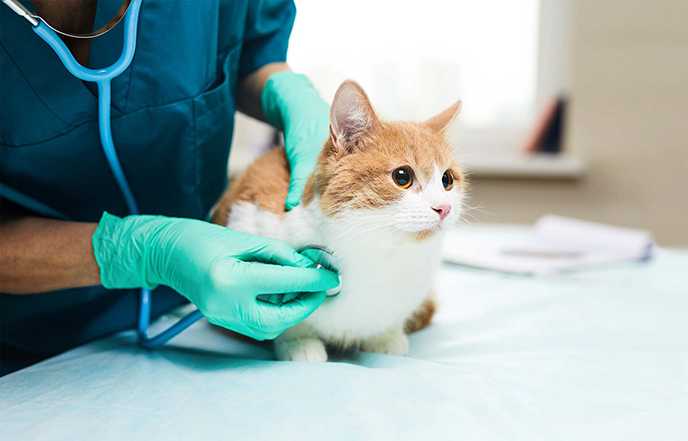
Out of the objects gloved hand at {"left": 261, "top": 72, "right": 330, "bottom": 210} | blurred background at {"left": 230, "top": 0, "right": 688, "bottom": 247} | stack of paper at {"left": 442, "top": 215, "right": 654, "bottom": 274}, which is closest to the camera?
gloved hand at {"left": 261, "top": 72, "right": 330, "bottom": 210}

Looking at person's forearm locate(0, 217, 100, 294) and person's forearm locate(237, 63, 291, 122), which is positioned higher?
person's forearm locate(237, 63, 291, 122)

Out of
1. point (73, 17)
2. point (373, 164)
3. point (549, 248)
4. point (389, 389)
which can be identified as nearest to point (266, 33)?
point (73, 17)

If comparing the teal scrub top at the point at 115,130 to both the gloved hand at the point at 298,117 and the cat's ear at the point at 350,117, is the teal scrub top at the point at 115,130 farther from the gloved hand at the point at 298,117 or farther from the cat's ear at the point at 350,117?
the cat's ear at the point at 350,117

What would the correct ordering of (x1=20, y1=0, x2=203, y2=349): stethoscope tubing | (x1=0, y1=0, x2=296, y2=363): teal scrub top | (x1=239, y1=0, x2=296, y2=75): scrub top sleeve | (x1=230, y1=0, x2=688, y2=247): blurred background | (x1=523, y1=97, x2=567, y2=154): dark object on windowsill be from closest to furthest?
(x1=20, y1=0, x2=203, y2=349): stethoscope tubing, (x1=0, y1=0, x2=296, y2=363): teal scrub top, (x1=239, y1=0, x2=296, y2=75): scrub top sleeve, (x1=230, y1=0, x2=688, y2=247): blurred background, (x1=523, y1=97, x2=567, y2=154): dark object on windowsill

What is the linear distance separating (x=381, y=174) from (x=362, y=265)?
0.46 ft

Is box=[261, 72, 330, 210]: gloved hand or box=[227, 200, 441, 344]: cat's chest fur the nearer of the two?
box=[227, 200, 441, 344]: cat's chest fur

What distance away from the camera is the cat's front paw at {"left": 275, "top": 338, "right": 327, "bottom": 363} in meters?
0.82

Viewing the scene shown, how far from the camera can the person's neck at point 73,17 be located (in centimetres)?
85

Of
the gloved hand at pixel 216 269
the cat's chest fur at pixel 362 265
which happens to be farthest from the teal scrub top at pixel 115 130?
the cat's chest fur at pixel 362 265

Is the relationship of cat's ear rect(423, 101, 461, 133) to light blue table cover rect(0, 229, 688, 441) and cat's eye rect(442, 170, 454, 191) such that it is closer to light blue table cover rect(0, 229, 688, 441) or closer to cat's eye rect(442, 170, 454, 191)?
cat's eye rect(442, 170, 454, 191)

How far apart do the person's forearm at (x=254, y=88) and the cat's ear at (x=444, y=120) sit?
1.30 ft

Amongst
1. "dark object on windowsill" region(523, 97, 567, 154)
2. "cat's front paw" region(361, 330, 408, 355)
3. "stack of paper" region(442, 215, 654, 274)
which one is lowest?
"stack of paper" region(442, 215, 654, 274)

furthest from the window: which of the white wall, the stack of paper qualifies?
the stack of paper

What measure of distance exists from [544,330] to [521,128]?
2.04 m
